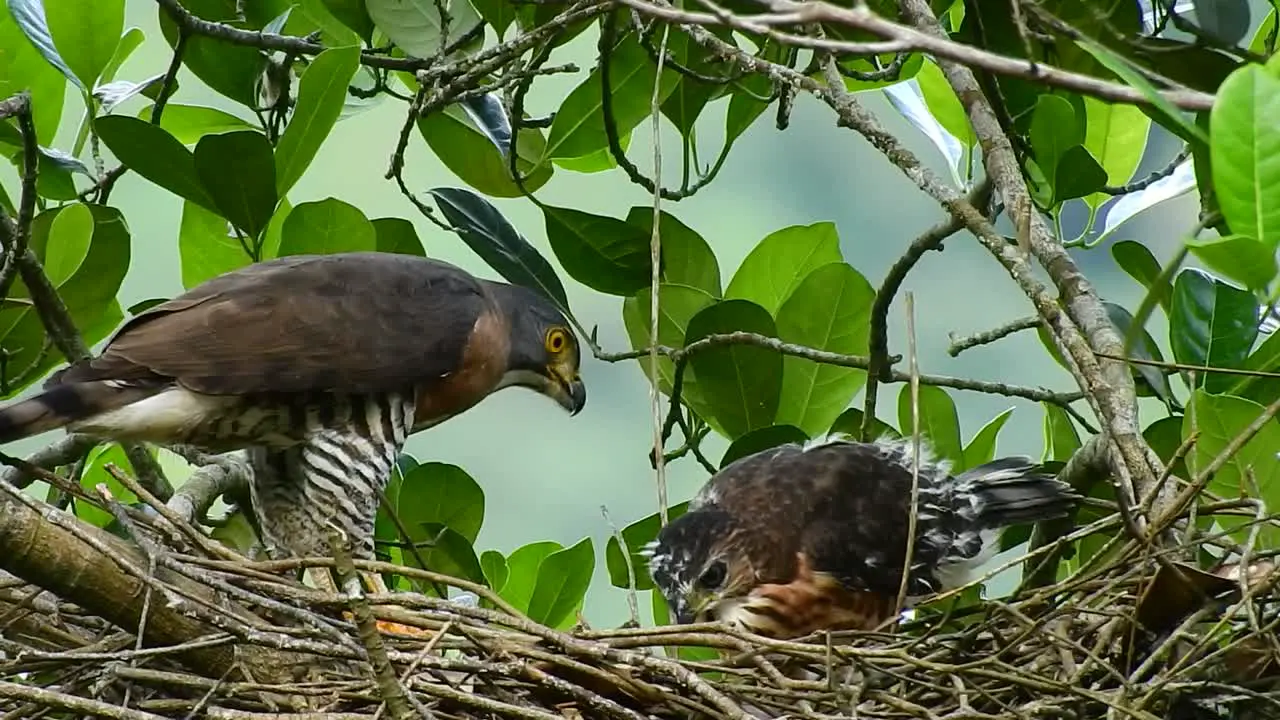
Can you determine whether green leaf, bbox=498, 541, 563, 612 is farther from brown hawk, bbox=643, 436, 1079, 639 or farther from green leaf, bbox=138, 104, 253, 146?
Answer: green leaf, bbox=138, 104, 253, 146

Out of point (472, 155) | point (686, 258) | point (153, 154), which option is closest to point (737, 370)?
point (686, 258)

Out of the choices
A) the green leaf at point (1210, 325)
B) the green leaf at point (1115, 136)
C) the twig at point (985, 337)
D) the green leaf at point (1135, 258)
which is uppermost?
the green leaf at point (1115, 136)

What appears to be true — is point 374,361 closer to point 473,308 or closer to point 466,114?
point 473,308

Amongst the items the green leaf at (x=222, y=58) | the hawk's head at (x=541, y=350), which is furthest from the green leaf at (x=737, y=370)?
the green leaf at (x=222, y=58)

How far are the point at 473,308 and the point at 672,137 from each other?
2.56 metres

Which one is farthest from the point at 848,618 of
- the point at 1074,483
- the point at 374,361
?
→ the point at 374,361

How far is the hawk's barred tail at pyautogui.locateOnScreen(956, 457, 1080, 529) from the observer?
8.32ft

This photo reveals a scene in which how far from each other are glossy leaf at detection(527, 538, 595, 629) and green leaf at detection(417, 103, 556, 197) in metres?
0.72

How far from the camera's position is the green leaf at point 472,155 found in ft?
9.37

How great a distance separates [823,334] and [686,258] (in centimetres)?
30

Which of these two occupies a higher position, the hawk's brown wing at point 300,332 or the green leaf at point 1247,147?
the hawk's brown wing at point 300,332

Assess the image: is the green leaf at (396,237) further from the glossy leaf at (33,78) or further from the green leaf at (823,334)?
the green leaf at (823,334)

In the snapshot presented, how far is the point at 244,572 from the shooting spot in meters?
2.07

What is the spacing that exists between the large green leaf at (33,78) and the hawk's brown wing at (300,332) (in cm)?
41
